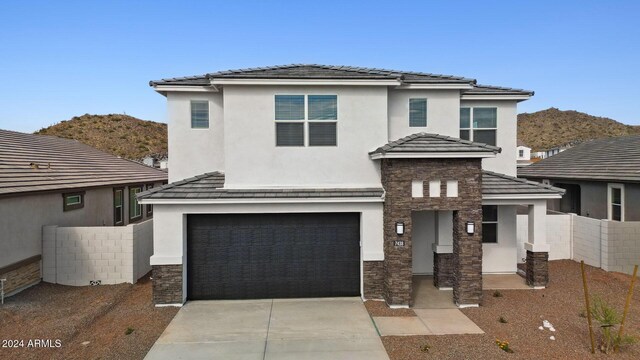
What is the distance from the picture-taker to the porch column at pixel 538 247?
10.2m

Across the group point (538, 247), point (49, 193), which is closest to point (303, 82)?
point (538, 247)

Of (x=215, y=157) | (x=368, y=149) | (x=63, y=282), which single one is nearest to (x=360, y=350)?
(x=368, y=149)

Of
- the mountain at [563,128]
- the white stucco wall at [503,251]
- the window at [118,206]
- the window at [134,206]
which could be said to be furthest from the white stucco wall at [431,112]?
the mountain at [563,128]

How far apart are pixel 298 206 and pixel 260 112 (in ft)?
9.50

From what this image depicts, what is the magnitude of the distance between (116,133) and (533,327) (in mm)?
67847

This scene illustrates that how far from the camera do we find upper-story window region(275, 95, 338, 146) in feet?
32.6

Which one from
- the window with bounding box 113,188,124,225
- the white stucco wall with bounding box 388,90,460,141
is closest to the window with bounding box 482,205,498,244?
the white stucco wall with bounding box 388,90,460,141

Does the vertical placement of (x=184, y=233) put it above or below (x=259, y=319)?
above

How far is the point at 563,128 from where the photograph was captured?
A: 254 ft

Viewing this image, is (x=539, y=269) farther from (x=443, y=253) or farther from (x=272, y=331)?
(x=272, y=331)

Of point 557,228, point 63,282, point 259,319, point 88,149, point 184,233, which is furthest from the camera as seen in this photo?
point 88,149

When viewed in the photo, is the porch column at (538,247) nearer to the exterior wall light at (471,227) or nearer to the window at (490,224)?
the window at (490,224)

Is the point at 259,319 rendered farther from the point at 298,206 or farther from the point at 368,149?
the point at 368,149

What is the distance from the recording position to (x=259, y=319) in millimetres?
8359
